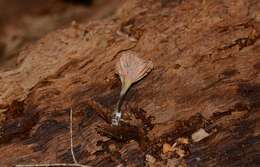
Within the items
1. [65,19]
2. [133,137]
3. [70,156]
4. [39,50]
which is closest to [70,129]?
[70,156]

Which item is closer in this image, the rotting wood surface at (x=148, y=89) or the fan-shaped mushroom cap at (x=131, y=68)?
the rotting wood surface at (x=148, y=89)

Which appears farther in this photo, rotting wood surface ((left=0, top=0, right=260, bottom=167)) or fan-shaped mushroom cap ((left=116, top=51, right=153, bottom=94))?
fan-shaped mushroom cap ((left=116, top=51, right=153, bottom=94))

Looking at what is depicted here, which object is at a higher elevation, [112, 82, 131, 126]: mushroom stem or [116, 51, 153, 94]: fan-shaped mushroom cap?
[116, 51, 153, 94]: fan-shaped mushroom cap

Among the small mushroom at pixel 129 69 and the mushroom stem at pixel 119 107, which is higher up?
the small mushroom at pixel 129 69

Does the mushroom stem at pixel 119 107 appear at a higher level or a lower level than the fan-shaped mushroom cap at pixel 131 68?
lower

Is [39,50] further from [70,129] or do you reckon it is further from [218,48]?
[218,48]
